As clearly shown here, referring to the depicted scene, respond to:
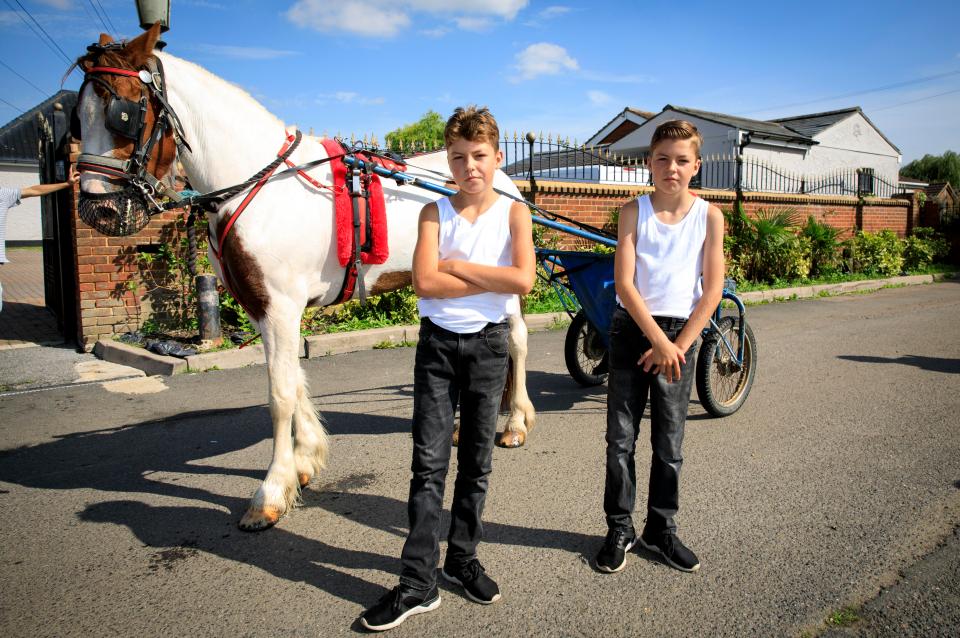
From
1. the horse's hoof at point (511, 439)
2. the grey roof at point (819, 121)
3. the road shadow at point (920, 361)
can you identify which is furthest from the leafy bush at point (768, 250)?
the grey roof at point (819, 121)

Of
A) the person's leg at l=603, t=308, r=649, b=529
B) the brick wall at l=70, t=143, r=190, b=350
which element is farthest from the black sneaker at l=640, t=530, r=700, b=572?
the brick wall at l=70, t=143, r=190, b=350

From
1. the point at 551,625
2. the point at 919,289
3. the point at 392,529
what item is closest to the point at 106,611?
the point at 392,529

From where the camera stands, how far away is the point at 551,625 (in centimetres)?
251

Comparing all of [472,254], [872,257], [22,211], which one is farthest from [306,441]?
[22,211]

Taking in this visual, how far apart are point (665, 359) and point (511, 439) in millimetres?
1934

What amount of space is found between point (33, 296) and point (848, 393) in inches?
561

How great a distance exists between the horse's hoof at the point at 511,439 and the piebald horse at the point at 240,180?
4.85ft

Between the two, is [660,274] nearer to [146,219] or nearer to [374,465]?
[374,465]

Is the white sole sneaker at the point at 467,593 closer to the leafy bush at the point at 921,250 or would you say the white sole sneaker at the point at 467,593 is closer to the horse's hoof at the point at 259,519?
the horse's hoof at the point at 259,519

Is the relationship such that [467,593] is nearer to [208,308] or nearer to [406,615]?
[406,615]

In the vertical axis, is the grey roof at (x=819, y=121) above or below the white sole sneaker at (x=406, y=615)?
above

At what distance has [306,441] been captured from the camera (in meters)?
3.90

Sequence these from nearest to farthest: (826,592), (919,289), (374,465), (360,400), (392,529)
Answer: (826,592) < (392,529) < (374,465) < (360,400) < (919,289)

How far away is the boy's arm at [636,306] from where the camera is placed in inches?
111
